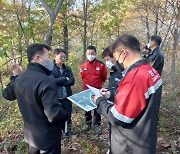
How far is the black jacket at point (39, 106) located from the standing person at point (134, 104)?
0.61m

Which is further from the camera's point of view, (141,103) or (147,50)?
(147,50)

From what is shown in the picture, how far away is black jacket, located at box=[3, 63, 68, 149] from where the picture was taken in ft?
8.54

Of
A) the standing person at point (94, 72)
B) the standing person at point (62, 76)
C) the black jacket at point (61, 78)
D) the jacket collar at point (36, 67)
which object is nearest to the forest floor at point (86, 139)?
the standing person at point (94, 72)

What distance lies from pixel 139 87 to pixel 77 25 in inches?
446

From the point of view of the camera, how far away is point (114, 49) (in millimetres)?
2348

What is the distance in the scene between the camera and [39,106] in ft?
8.79

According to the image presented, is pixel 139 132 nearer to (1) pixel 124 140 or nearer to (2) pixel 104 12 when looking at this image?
(1) pixel 124 140

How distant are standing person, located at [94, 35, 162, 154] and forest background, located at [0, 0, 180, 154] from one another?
219 cm

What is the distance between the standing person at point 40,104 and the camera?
2.61 m

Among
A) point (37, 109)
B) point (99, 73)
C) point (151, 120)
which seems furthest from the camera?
point (99, 73)

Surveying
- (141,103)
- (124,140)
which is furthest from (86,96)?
(141,103)

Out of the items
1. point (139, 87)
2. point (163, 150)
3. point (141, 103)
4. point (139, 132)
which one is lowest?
point (163, 150)

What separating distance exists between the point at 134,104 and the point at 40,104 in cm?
118

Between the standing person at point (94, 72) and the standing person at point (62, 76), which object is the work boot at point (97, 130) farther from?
the standing person at point (62, 76)
